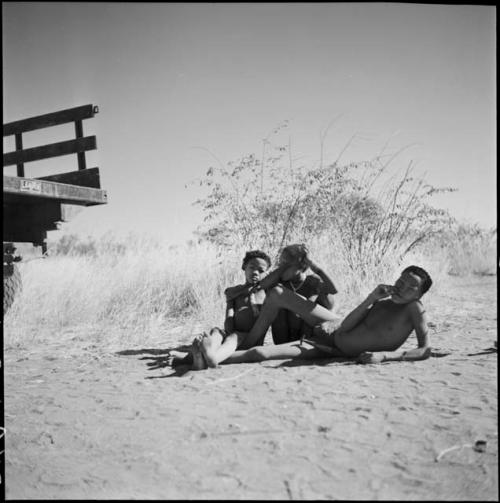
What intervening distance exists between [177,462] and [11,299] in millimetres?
3695

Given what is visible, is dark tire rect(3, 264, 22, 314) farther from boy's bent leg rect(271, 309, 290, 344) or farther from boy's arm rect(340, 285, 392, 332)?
boy's arm rect(340, 285, 392, 332)

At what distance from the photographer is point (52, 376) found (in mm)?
3102

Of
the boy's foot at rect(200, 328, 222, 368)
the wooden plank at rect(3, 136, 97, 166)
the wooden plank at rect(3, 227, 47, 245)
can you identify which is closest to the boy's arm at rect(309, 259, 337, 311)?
the boy's foot at rect(200, 328, 222, 368)

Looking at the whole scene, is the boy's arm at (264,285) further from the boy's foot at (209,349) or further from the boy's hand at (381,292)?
the boy's hand at (381,292)

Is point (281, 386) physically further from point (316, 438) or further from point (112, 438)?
point (112, 438)

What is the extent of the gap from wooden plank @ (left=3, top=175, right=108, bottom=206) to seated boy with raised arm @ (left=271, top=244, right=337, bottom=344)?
4.95ft

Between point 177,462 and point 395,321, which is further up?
point 395,321

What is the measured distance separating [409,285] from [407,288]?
22mm

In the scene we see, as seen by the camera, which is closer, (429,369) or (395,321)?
(429,369)

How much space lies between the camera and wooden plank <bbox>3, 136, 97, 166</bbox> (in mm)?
3653

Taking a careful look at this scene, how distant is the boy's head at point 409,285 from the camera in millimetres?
3006

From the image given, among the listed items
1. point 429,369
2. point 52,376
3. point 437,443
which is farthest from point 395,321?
point 52,376

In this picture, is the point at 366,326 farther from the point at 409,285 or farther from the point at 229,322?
the point at 229,322

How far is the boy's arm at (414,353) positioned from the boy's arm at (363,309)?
0.22m
